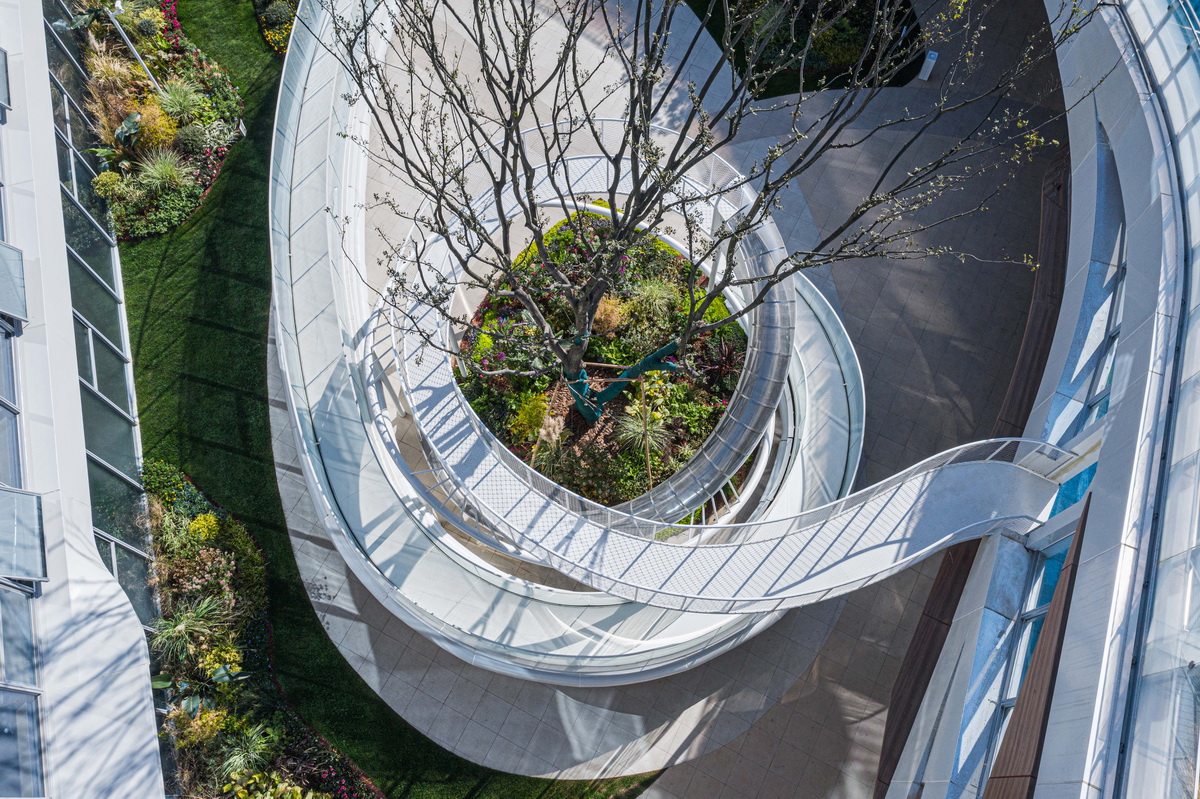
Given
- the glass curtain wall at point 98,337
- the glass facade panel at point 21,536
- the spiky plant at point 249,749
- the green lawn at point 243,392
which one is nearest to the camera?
the glass facade panel at point 21,536

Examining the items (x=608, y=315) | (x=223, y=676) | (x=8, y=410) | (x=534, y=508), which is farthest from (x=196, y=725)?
(x=608, y=315)

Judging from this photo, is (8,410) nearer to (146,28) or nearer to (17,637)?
(17,637)

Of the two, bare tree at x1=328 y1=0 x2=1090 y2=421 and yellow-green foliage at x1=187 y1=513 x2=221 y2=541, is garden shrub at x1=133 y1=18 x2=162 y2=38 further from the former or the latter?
yellow-green foliage at x1=187 y1=513 x2=221 y2=541

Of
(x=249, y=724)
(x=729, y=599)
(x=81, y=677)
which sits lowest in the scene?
(x=249, y=724)

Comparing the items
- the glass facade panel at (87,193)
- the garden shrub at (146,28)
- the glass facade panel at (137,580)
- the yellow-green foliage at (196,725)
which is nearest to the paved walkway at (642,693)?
the yellow-green foliage at (196,725)

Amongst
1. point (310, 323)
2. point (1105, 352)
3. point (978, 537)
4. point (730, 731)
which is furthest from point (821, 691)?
point (310, 323)

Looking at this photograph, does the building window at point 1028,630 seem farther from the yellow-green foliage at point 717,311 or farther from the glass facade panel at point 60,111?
the glass facade panel at point 60,111

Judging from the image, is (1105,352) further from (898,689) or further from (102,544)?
(102,544)
